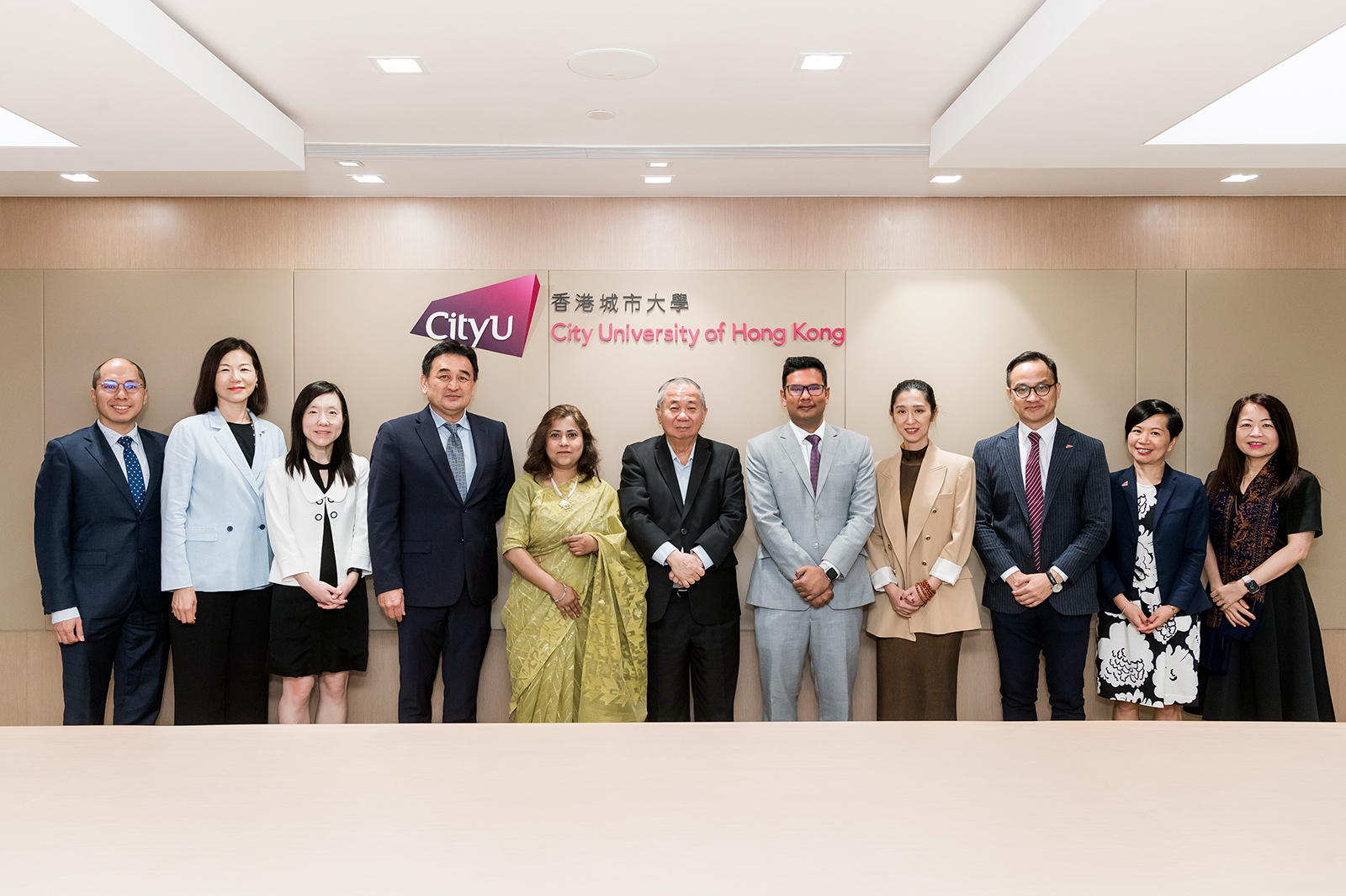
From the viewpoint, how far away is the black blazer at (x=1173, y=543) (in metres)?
3.60

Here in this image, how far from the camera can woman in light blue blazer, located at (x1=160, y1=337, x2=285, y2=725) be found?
362cm

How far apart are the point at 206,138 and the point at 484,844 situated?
304cm

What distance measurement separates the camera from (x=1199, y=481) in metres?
3.62

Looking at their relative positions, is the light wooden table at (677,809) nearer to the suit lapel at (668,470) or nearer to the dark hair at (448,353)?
the suit lapel at (668,470)

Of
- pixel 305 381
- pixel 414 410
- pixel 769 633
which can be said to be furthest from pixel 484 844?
pixel 305 381

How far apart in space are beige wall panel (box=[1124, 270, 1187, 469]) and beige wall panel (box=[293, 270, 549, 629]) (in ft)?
10.1

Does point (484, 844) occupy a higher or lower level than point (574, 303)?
lower

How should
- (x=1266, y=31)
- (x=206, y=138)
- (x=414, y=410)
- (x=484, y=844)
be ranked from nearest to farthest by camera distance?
(x=484, y=844)
(x=1266, y=31)
(x=206, y=138)
(x=414, y=410)

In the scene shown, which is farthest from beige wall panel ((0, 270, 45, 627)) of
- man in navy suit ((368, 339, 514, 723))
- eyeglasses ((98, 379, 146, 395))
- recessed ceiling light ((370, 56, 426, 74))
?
recessed ceiling light ((370, 56, 426, 74))

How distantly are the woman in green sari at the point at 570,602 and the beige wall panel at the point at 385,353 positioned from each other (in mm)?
495

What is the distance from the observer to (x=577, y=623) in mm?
3729

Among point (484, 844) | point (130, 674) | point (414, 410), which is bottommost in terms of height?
point (130, 674)

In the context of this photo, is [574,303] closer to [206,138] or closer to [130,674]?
[206,138]

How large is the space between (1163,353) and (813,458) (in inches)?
78.3
